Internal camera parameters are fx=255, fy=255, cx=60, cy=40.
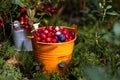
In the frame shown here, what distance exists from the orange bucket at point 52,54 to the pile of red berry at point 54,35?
6 cm

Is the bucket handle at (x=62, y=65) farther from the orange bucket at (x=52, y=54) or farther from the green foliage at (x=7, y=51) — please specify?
the green foliage at (x=7, y=51)

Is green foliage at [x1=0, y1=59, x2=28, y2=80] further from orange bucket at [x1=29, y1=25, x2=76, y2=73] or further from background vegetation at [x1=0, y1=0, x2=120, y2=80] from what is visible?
orange bucket at [x1=29, y1=25, x2=76, y2=73]

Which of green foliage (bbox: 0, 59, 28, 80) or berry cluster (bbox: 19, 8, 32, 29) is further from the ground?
berry cluster (bbox: 19, 8, 32, 29)

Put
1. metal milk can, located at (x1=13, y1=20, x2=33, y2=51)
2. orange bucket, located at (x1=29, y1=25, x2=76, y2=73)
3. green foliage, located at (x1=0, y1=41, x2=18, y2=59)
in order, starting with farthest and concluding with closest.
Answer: metal milk can, located at (x1=13, y1=20, x2=33, y2=51) → green foliage, located at (x1=0, y1=41, x2=18, y2=59) → orange bucket, located at (x1=29, y1=25, x2=76, y2=73)

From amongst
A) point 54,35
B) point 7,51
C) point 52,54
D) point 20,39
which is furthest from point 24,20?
point 52,54

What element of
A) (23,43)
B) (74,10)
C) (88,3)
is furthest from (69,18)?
(23,43)

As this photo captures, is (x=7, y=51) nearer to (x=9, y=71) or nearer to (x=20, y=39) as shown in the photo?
(x=20, y=39)

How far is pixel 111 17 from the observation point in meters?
3.78

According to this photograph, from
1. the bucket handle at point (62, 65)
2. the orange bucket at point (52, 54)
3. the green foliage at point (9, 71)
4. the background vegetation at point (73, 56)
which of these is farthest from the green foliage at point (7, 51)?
the bucket handle at point (62, 65)

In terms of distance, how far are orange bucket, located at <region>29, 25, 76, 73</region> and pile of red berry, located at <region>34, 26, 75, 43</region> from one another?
0.19 ft

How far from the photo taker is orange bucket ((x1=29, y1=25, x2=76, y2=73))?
84.0 inches

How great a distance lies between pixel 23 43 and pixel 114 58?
930 mm

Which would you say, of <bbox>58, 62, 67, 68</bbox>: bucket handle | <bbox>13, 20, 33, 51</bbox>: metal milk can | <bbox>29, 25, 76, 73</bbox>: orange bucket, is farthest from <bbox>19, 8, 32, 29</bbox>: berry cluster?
<bbox>58, 62, 67, 68</bbox>: bucket handle

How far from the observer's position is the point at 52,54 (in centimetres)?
216
